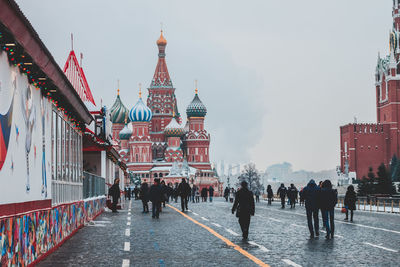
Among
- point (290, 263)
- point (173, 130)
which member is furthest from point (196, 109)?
point (290, 263)

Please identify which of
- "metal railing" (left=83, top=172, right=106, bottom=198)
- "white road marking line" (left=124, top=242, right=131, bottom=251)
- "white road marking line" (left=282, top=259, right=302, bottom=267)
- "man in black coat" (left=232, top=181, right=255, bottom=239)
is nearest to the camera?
"white road marking line" (left=282, top=259, right=302, bottom=267)

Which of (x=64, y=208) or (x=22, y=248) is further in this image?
(x=64, y=208)

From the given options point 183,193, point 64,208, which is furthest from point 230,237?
point 183,193

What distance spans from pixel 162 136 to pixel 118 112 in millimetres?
11557

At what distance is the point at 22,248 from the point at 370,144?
456 feet

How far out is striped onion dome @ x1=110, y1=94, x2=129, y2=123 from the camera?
14288cm

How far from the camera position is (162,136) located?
5453 inches

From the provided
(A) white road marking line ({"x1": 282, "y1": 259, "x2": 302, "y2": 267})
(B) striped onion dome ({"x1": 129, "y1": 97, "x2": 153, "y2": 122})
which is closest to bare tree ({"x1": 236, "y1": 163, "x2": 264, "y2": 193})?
(B) striped onion dome ({"x1": 129, "y1": 97, "x2": 153, "y2": 122})

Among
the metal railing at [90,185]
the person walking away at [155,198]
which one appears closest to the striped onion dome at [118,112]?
the metal railing at [90,185]

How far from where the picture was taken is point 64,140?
17.1 m

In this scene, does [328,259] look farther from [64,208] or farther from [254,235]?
[64,208]

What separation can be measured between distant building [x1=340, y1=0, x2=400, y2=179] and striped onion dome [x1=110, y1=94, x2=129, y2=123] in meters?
Result: 46.3

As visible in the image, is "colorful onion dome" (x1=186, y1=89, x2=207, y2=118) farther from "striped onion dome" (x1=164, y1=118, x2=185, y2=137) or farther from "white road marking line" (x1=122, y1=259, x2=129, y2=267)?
"white road marking line" (x1=122, y1=259, x2=129, y2=267)

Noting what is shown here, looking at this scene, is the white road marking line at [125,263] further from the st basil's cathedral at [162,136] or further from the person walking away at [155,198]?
the st basil's cathedral at [162,136]
